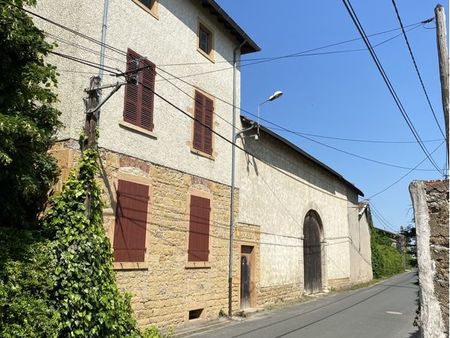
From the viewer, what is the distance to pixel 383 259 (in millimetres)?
38969

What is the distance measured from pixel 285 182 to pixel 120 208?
428 inches

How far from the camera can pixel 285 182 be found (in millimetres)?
20203

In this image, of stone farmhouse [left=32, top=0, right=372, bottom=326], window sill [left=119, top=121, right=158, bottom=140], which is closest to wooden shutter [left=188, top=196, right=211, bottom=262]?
stone farmhouse [left=32, top=0, right=372, bottom=326]

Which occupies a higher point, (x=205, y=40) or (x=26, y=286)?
(x=205, y=40)

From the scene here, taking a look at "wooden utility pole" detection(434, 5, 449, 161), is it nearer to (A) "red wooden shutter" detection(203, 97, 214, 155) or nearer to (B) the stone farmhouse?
(B) the stone farmhouse

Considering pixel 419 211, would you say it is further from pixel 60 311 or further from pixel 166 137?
pixel 166 137

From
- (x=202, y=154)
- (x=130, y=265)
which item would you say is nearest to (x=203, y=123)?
(x=202, y=154)

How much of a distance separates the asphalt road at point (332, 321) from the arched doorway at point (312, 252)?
3141 millimetres

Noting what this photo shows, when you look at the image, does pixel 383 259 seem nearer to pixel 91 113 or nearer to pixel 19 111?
pixel 91 113

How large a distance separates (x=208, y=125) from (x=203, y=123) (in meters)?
0.33

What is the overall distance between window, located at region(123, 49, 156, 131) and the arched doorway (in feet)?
42.0

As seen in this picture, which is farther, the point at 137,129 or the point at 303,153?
the point at 303,153

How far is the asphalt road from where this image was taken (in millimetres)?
11383

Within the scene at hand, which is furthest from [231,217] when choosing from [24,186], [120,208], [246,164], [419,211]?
[419,211]
